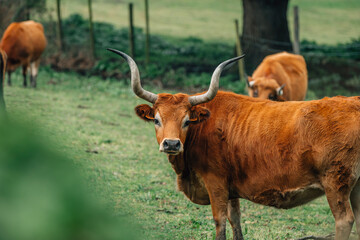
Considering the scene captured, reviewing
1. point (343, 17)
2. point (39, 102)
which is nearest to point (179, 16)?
point (343, 17)

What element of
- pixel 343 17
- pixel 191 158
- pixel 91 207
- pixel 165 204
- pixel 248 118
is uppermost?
pixel 91 207

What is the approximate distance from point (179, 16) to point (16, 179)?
33934mm

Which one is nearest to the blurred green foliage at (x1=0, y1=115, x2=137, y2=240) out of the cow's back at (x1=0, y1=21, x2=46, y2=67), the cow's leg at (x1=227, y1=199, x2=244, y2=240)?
the cow's leg at (x1=227, y1=199, x2=244, y2=240)

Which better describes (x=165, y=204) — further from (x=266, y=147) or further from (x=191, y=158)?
(x=266, y=147)

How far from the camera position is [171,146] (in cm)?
493

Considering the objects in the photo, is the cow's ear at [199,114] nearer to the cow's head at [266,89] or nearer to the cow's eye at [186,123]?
the cow's eye at [186,123]

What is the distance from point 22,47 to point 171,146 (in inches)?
432

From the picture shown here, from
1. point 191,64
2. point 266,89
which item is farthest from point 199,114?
point 191,64

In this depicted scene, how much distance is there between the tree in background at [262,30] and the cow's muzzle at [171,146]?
12.1 m

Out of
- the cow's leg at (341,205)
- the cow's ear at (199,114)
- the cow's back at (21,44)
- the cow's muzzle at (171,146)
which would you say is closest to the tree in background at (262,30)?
the cow's back at (21,44)

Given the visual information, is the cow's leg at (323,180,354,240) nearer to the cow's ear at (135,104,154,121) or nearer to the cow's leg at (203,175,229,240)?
the cow's leg at (203,175,229,240)

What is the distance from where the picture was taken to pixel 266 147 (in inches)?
195

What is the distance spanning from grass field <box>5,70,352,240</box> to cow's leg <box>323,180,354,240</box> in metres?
1.49

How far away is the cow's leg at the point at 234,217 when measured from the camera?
227 inches
